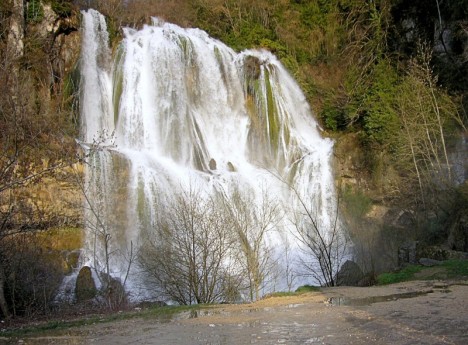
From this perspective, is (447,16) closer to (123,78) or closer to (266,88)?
(266,88)

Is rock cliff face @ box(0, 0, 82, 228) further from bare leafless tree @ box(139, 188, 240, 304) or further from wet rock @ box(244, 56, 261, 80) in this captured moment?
wet rock @ box(244, 56, 261, 80)

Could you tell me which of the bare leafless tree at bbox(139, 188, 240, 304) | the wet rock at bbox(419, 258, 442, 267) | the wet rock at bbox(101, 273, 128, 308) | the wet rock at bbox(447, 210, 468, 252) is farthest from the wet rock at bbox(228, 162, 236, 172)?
the wet rock at bbox(419, 258, 442, 267)

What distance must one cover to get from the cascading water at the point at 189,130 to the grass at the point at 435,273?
19.6 ft

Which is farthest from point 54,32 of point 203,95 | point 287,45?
point 287,45

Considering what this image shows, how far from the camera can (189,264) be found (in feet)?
46.0

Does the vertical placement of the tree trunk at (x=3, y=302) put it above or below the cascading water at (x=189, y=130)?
below

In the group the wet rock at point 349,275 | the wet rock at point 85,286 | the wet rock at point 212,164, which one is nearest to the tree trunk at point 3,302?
the wet rock at point 85,286

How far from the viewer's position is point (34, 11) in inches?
925

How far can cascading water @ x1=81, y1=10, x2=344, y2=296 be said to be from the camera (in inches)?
807

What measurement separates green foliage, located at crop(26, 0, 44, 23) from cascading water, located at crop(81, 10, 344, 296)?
2242 millimetres

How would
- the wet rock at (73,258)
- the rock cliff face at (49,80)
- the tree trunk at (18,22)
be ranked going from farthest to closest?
the tree trunk at (18,22) → the rock cliff face at (49,80) → the wet rock at (73,258)

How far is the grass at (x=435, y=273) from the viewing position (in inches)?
512

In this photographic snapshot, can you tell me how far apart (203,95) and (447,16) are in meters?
12.9

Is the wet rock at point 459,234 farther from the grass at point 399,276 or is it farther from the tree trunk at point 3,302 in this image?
the tree trunk at point 3,302
